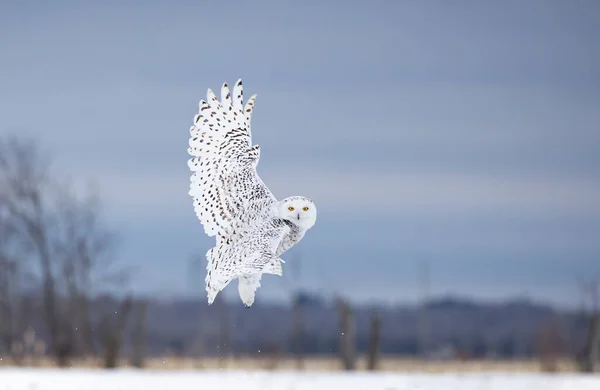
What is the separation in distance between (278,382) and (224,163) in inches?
139

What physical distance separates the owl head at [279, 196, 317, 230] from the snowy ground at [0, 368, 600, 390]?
3021mm

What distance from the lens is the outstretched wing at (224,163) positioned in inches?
426

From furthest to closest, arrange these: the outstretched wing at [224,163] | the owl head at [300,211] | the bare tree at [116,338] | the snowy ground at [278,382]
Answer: the bare tree at [116,338], the snowy ground at [278,382], the outstretched wing at [224,163], the owl head at [300,211]

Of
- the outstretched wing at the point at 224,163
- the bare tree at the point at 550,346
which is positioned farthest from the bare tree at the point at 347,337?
the outstretched wing at the point at 224,163

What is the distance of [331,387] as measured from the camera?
42.2 feet

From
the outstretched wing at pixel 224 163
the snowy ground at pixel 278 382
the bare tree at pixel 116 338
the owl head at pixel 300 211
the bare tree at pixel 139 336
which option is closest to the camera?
the owl head at pixel 300 211

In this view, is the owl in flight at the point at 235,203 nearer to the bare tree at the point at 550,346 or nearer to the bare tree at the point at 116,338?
the bare tree at the point at 116,338

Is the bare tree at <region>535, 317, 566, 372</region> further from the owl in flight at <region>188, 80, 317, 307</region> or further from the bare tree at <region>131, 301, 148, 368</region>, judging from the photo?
the owl in flight at <region>188, 80, 317, 307</region>

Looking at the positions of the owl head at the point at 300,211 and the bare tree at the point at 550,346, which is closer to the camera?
the owl head at the point at 300,211

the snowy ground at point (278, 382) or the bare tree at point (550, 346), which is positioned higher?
the bare tree at point (550, 346)

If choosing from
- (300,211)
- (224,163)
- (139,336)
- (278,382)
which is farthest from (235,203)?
(139,336)

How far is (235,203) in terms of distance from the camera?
1082 centimetres

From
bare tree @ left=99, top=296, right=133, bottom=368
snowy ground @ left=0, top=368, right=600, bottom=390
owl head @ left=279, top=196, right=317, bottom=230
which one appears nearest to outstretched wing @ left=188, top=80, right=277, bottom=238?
owl head @ left=279, top=196, right=317, bottom=230

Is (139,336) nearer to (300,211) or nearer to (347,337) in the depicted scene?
(347,337)
